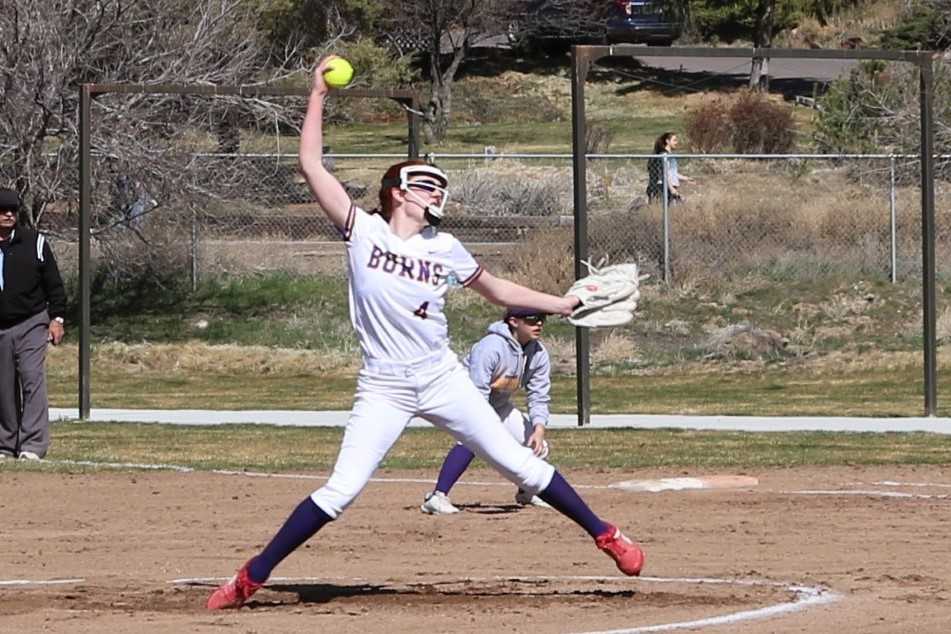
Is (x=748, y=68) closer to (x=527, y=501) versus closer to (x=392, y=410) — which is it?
(x=527, y=501)

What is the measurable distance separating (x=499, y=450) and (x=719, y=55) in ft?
33.8

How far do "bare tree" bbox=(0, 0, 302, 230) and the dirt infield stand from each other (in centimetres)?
1162

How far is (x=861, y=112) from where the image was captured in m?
35.2

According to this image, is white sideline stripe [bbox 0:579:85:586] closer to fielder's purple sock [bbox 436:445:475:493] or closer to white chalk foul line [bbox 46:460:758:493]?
fielder's purple sock [bbox 436:445:475:493]

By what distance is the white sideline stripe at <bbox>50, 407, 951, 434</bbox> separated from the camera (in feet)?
58.1

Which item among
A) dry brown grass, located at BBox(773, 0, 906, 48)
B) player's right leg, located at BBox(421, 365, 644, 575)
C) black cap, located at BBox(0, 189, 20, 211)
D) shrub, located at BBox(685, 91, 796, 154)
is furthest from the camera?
dry brown grass, located at BBox(773, 0, 906, 48)

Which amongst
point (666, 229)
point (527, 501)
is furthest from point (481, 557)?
point (666, 229)

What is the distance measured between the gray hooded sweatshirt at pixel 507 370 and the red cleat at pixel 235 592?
3.20m

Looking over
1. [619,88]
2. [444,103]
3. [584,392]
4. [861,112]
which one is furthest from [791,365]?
[619,88]

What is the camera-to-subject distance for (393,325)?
8.01 m

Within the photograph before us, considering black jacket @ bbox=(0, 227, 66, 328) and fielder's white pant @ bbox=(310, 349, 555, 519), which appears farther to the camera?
black jacket @ bbox=(0, 227, 66, 328)

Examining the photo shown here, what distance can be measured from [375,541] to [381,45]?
3772cm

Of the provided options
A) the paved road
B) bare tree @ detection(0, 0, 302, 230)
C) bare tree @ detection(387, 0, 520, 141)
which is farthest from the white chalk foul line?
the paved road

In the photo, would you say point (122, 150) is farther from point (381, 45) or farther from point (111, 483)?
point (381, 45)
